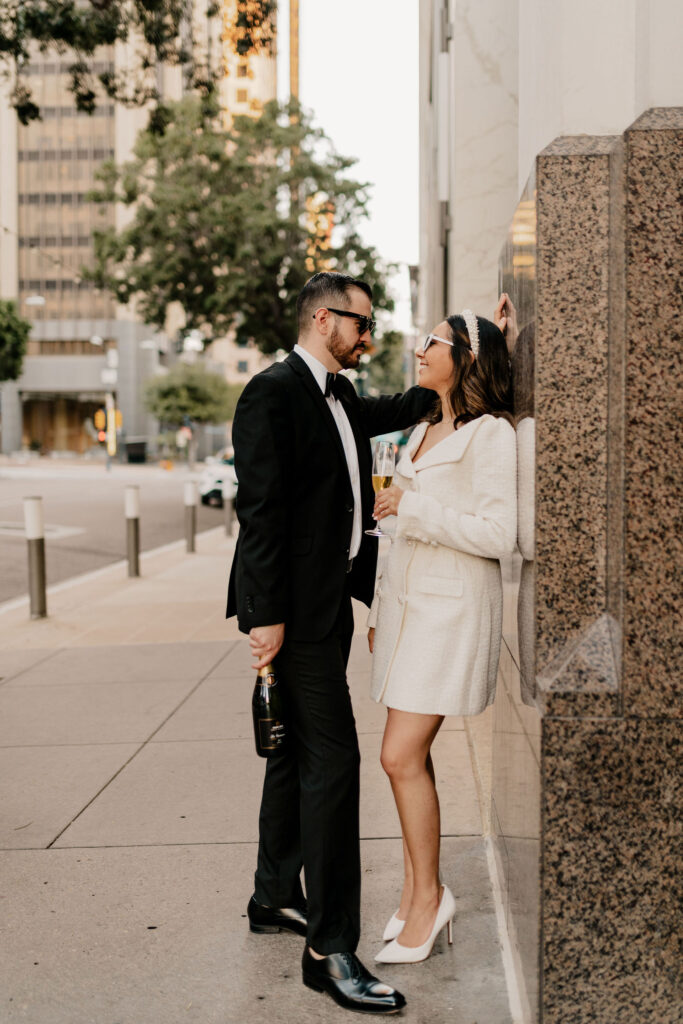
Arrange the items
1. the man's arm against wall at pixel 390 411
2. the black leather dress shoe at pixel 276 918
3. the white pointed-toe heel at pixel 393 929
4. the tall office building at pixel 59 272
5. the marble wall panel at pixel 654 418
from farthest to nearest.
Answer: the tall office building at pixel 59 272 → the man's arm against wall at pixel 390 411 → the black leather dress shoe at pixel 276 918 → the white pointed-toe heel at pixel 393 929 → the marble wall panel at pixel 654 418

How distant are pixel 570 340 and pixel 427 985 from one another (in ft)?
6.13

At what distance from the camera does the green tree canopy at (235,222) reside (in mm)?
25188

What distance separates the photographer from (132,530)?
42.2 feet

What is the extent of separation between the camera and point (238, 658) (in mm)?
7883

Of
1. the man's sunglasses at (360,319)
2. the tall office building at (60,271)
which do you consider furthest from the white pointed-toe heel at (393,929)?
the tall office building at (60,271)

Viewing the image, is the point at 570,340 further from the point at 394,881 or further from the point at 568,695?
the point at 394,881

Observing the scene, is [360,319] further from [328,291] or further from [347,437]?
[347,437]

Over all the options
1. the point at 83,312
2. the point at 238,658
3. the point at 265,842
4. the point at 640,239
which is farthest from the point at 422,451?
the point at 83,312

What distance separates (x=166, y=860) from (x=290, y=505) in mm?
1697

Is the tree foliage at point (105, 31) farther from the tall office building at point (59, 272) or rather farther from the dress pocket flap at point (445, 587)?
the tall office building at point (59, 272)

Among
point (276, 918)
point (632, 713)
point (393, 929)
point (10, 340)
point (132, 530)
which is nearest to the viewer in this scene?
point (632, 713)

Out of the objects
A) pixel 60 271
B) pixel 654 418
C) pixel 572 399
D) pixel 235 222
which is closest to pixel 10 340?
pixel 60 271

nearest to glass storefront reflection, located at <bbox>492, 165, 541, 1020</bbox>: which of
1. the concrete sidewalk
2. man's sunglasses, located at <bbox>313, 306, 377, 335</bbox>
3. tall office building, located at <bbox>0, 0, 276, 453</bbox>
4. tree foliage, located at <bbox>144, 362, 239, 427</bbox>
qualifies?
the concrete sidewalk

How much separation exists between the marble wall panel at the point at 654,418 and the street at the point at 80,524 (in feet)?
33.5
